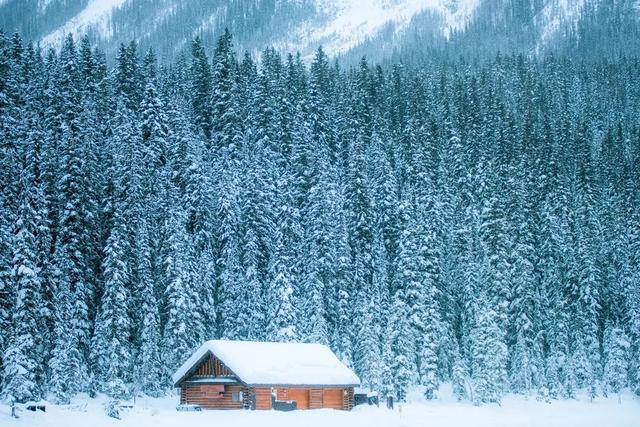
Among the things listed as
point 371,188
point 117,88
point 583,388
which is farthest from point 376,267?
point 117,88

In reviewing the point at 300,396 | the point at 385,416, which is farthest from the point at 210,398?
the point at 385,416

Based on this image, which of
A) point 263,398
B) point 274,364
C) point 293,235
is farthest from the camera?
point 293,235

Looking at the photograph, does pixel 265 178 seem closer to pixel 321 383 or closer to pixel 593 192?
pixel 321 383

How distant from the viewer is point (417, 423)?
40.9 m

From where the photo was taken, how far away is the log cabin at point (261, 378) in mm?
43625

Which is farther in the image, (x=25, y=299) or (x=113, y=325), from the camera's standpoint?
(x=113, y=325)

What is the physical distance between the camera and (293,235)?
6525cm

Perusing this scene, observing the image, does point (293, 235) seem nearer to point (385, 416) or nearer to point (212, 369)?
point (212, 369)

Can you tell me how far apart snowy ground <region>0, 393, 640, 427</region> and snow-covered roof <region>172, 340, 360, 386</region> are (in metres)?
2.52

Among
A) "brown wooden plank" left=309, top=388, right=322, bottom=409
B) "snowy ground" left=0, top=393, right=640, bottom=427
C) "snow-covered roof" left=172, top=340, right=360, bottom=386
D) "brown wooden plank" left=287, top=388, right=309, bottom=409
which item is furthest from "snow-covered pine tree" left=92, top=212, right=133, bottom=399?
"brown wooden plank" left=309, top=388, right=322, bottom=409

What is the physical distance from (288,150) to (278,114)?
4.72 m

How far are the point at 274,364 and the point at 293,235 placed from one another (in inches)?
851

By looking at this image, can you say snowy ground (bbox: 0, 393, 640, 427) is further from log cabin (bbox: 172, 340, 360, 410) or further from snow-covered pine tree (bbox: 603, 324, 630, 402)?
log cabin (bbox: 172, 340, 360, 410)

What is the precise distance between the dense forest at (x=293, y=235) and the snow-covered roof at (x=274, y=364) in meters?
6.75
